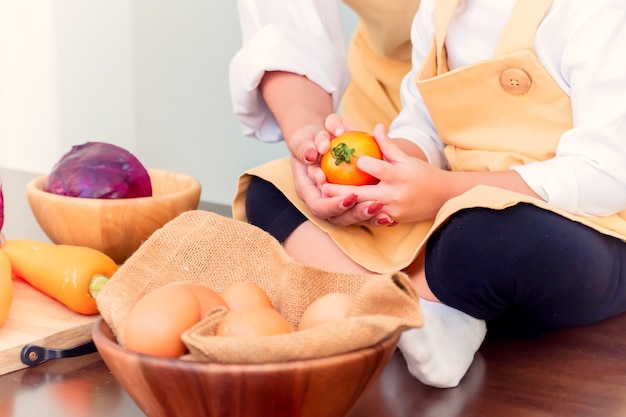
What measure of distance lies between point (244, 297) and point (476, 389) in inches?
10.6

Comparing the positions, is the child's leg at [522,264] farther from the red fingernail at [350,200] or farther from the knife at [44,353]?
the knife at [44,353]

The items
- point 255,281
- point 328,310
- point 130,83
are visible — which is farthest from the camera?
point 130,83

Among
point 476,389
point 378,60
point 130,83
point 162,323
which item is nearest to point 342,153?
point 476,389

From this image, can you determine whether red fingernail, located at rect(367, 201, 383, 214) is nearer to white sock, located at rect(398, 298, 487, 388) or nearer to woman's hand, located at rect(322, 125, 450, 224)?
woman's hand, located at rect(322, 125, 450, 224)

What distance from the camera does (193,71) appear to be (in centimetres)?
191

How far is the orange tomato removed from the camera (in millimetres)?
941

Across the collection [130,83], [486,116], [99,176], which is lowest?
[130,83]

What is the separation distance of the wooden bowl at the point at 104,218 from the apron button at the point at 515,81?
415 millimetres

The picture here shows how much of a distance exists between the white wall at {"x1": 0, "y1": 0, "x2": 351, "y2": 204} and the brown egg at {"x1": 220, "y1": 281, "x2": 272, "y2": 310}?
1.13 meters

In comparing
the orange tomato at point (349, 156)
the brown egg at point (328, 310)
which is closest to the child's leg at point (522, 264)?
the orange tomato at point (349, 156)

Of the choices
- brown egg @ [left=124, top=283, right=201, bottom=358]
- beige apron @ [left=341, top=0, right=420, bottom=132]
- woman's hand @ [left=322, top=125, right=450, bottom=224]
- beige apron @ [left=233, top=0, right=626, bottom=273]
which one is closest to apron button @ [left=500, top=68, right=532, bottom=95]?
beige apron @ [left=233, top=0, right=626, bottom=273]

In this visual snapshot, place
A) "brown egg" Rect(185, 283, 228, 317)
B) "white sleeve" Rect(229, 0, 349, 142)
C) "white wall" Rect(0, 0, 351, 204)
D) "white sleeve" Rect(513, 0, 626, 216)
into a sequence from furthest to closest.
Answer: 1. "white wall" Rect(0, 0, 351, 204)
2. "white sleeve" Rect(229, 0, 349, 142)
3. "white sleeve" Rect(513, 0, 626, 216)
4. "brown egg" Rect(185, 283, 228, 317)

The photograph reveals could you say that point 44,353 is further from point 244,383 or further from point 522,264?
point 522,264

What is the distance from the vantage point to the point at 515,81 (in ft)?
3.18
